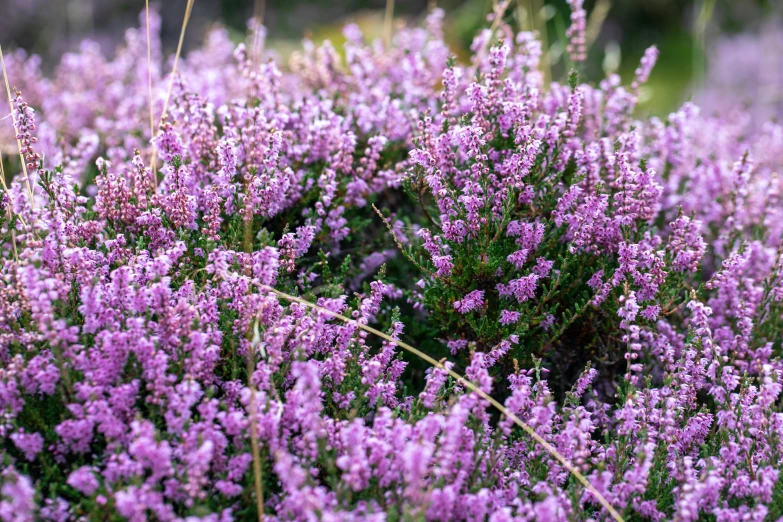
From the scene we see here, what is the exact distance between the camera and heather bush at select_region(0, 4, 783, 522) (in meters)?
2.34

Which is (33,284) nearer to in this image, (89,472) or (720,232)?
(89,472)

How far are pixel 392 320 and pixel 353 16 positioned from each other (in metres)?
9.16

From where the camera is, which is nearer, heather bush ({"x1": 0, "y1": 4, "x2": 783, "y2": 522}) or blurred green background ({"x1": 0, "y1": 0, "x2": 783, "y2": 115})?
heather bush ({"x1": 0, "y1": 4, "x2": 783, "y2": 522})

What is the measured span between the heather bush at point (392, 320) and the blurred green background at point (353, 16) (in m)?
7.44

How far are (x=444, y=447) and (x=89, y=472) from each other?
3.57 ft

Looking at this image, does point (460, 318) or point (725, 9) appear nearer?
point (460, 318)

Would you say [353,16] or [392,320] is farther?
[353,16]

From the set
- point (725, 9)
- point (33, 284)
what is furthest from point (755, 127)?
point (33, 284)

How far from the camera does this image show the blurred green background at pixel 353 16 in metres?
11.8

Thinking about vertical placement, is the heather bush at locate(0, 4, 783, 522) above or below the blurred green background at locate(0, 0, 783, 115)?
below

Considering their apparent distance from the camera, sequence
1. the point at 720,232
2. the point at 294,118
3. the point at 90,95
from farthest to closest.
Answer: the point at 90,95 < the point at 720,232 < the point at 294,118

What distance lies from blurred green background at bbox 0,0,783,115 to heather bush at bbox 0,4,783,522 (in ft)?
24.4

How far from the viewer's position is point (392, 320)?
2922 mm

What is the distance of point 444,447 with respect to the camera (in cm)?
221
